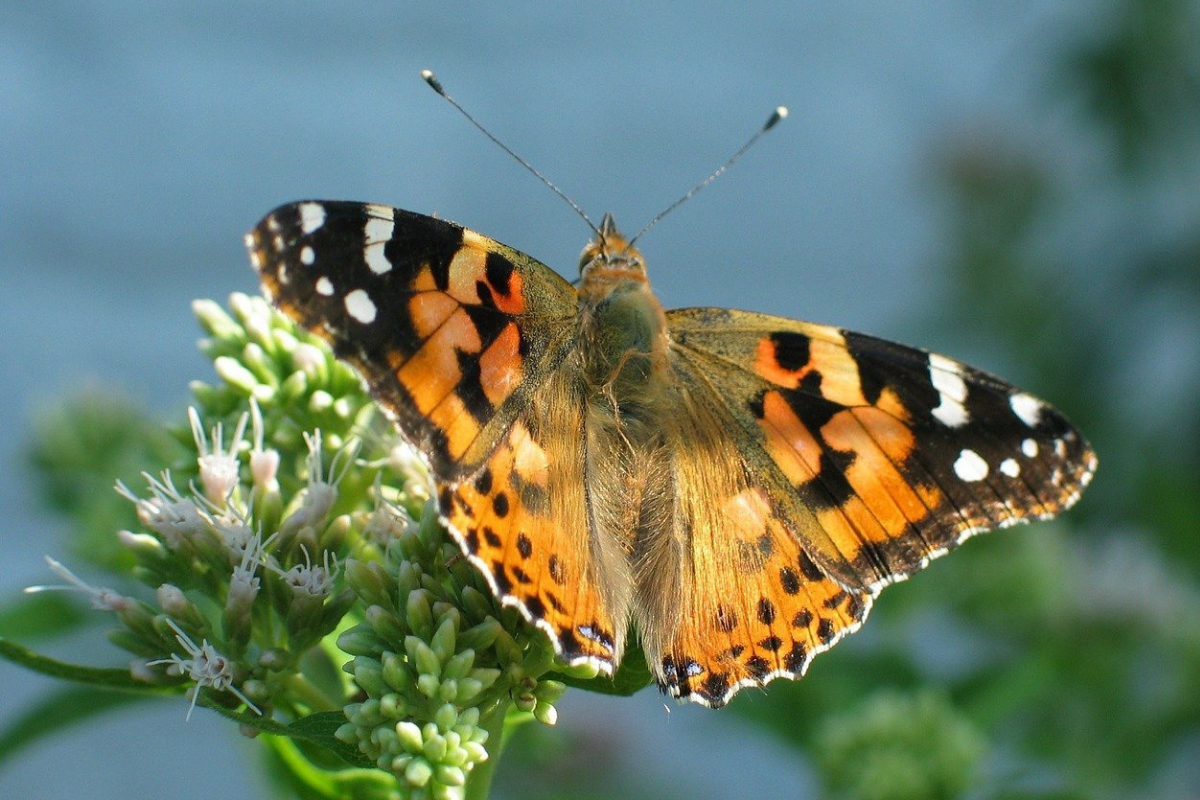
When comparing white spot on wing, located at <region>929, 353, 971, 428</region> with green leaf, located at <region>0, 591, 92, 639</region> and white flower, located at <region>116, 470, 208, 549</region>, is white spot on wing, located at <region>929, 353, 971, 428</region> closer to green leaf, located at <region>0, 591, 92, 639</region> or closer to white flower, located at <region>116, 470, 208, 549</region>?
white flower, located at <region>116, 470, 208, 549</region>

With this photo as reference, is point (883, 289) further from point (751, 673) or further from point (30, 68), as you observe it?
point (751, 673)

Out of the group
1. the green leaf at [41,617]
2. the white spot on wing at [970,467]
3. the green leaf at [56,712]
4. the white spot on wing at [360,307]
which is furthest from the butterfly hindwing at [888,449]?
the green leaf at [41,617]

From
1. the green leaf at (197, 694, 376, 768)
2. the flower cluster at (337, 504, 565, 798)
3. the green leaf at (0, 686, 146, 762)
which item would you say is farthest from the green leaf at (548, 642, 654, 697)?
the green leaf at (0, 686, 146, 762)

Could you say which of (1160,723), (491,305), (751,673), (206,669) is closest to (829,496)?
(751,673)

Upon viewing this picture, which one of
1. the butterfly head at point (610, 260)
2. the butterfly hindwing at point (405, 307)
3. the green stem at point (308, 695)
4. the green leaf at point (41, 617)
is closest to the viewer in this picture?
the butterfly hindwing at point (405, 307)

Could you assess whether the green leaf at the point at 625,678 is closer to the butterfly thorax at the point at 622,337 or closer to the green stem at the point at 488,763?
the green stem at the point at 488,763

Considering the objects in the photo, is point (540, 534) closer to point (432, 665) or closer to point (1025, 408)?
point (432, 665)
